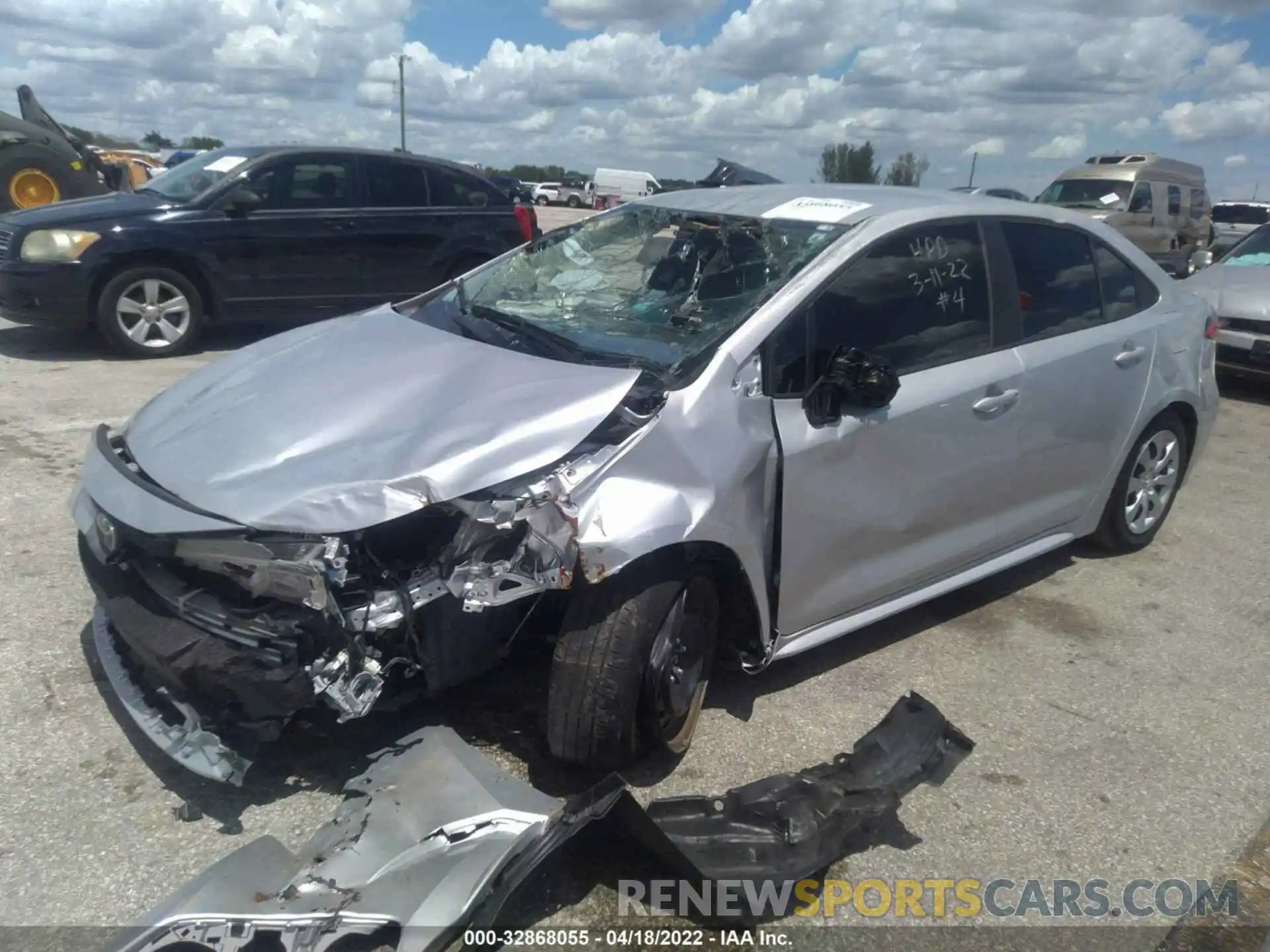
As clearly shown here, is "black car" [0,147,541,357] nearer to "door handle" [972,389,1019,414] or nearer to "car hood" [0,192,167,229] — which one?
"car hood" [0,192,167,229]

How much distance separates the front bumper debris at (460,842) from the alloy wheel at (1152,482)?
92.2 inches

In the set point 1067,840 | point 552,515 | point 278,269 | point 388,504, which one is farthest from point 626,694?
point 278,269

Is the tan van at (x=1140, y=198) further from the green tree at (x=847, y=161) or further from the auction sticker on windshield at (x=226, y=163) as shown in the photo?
the auction sticker on windshield at (x=226, y=163)

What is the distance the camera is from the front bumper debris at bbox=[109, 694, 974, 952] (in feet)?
7.32

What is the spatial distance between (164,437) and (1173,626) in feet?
13.0

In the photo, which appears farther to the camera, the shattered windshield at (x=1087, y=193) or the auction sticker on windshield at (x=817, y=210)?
the shattered windshield at (x=1087, y=193)

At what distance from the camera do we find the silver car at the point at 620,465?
Answer: 262cm

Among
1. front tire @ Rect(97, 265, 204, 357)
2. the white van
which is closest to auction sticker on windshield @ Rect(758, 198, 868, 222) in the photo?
front tire @ Rect(97, 265, 204, 357)

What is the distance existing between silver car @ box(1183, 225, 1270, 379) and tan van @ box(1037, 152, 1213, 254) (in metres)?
7.58

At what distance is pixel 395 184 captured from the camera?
28.7 feet

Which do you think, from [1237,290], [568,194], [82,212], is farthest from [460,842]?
[568,194]

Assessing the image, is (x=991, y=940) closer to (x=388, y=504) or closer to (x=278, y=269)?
(x=388, y=504)

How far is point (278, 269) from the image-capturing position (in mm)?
8242

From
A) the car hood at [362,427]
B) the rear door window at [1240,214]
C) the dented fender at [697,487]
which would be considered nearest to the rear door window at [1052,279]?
the dented fender at [697,487]
